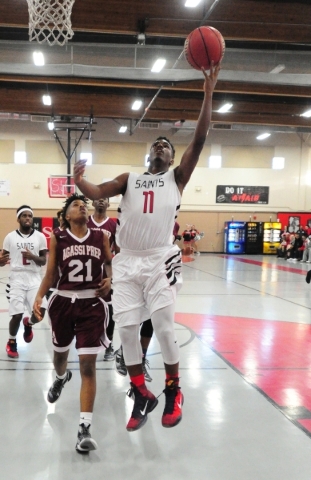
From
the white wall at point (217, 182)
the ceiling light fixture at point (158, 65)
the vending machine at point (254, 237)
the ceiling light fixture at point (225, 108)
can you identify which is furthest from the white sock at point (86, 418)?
the vending machine at point (254, 237)

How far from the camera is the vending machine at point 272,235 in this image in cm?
2519

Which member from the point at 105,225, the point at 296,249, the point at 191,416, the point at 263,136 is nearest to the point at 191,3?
the point at 105,225

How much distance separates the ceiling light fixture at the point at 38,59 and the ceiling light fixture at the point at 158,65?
3.19m

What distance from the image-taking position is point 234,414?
3.56m

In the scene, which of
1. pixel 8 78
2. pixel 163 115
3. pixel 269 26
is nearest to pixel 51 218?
pixel 163 115

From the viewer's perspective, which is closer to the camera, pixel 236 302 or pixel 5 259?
Answer: pixel 5 259

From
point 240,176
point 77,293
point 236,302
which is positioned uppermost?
point 240,176

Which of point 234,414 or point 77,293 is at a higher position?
point 77,293

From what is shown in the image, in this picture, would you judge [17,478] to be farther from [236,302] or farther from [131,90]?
[131,90]

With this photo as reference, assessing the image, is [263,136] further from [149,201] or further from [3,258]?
[149,201]

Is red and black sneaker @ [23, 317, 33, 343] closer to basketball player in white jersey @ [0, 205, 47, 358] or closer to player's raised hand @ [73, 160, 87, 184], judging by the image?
basketball player in white jersey @ [0, 205, 47, 358]

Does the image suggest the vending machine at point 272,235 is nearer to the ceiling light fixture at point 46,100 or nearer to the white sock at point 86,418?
the ceiling light fixture at point 46,100

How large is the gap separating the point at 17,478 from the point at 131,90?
1597cm

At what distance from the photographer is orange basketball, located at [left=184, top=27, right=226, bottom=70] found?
335 centimetres
